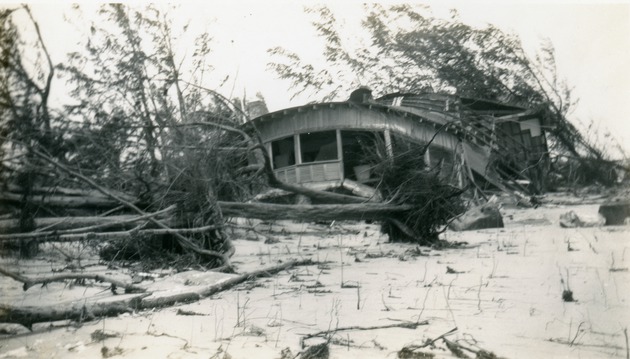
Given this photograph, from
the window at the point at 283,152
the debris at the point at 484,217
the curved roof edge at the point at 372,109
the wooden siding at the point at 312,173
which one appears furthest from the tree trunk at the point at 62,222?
the debris at the point at 484,217

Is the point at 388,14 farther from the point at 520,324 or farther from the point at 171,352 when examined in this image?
the point at 171,352

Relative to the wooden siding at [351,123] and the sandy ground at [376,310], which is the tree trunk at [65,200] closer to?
the sandy ground at [376,310]

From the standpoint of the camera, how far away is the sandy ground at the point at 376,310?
6.13 ft

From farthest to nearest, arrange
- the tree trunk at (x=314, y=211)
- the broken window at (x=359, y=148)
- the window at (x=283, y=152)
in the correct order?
the window at (x=283, y=152)
the broken window at (x=359, y=148)
the tree trunk at (x=314, y=211)

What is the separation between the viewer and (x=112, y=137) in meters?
3.54

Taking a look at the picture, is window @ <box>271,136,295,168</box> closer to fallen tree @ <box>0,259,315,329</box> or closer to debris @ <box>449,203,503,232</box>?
fallen tree @ <box>0,259,315,329</box>

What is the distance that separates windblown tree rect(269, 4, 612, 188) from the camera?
3213 mm

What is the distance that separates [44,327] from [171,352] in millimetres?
718

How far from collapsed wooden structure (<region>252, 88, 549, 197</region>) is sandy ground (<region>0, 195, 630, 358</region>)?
0.98 metres

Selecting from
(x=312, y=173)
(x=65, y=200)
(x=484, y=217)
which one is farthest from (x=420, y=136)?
(x=65, y=200)

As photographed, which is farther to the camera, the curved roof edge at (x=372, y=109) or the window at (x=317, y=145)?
the window at (x=317, y=145)

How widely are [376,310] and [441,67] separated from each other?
2.32m

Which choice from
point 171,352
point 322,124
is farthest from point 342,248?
point 171,352

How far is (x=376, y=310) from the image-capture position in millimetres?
2227
